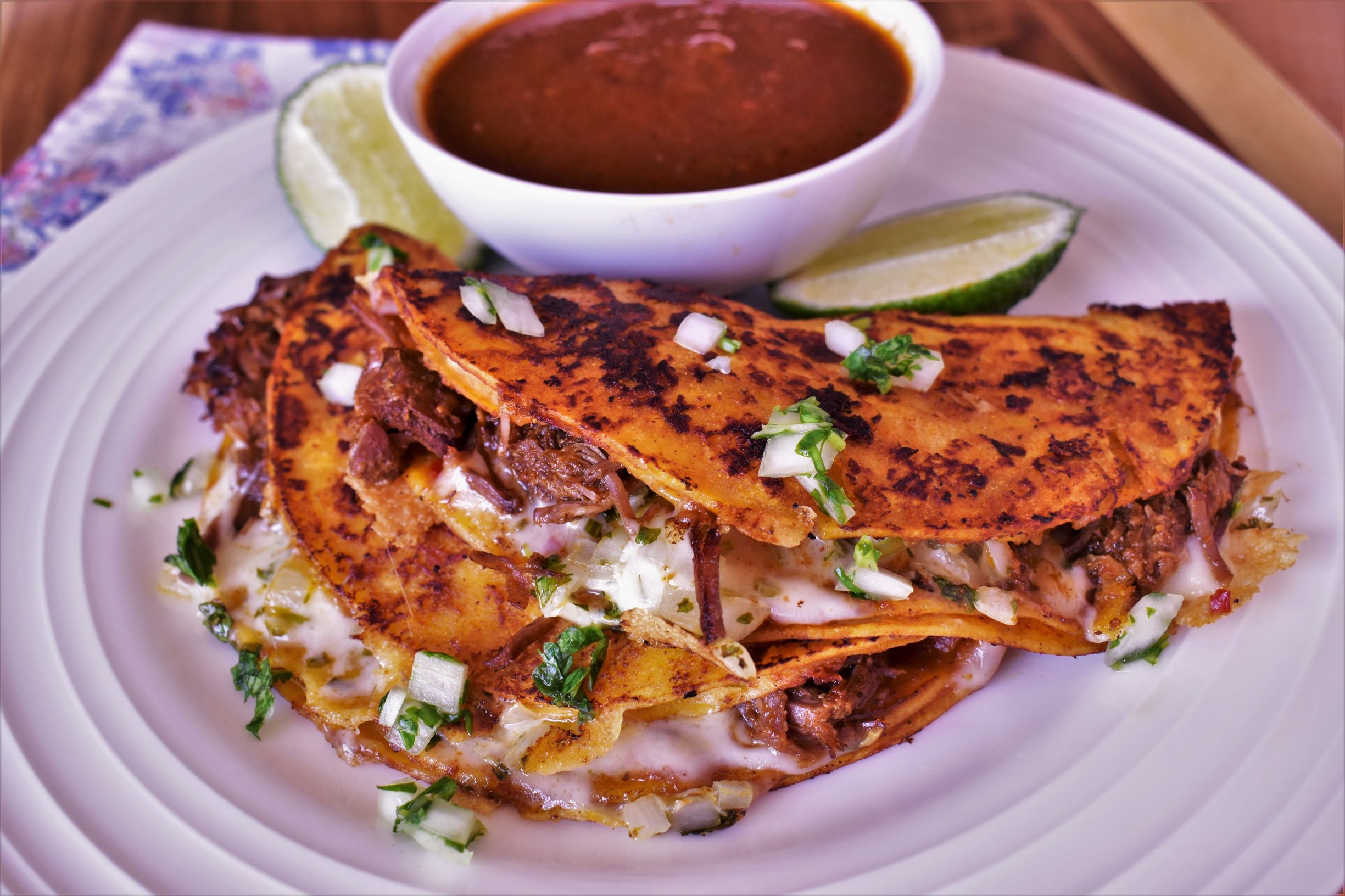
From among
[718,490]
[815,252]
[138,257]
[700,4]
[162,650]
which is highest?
[700,4]

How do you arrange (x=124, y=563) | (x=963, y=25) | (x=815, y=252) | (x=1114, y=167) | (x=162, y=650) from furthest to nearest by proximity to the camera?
(x=963, y=25) < (x=1114, y=167) < (x=815, y=252) < (x=124, y=563) < (x=162, y=650)

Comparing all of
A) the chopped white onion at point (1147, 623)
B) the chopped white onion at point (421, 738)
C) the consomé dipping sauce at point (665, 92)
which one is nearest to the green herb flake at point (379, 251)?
the consomé dipping sauce at point (665, 92)

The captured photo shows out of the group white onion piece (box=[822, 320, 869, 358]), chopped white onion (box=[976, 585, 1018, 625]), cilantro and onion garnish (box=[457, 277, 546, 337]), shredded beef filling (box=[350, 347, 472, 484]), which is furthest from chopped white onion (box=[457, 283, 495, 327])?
chopped white onion (box=[976, 585, 1018, 625])

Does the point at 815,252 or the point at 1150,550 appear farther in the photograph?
the point at 815,252

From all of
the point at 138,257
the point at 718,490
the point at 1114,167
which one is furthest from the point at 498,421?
the point at 1114,167

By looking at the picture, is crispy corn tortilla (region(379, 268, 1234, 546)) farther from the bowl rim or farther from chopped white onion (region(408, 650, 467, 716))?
chopped white onion (region(408, 650, 467, 716))

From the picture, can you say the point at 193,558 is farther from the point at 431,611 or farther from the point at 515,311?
the point at 515,311

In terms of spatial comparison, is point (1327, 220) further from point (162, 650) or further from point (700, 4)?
point (162, 650)
